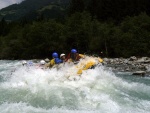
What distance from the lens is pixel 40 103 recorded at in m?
11.3

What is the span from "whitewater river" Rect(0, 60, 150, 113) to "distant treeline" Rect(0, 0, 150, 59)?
28448 millimetres

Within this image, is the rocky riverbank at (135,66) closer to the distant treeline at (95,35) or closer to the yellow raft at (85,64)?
the yellow raft at (85,64)

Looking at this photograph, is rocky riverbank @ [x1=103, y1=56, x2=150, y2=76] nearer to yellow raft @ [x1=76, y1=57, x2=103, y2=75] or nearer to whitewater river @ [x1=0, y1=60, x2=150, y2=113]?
whitewater river @ [x1=0, y1=60, x2=150, y2=113]

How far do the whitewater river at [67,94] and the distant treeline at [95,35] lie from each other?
1120 inches

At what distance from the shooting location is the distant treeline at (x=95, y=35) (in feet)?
148

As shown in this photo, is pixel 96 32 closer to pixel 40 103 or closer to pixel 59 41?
pixel 59 41

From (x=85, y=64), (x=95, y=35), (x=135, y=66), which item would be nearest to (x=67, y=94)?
(x=85, y=64)

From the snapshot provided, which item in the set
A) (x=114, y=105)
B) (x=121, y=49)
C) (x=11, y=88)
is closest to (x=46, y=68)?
(x=11, y=88)

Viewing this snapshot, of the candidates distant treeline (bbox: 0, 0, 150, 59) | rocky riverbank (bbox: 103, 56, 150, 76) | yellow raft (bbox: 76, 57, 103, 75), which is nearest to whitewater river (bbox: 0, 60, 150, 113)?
yellow raft (bbox: 76, 57, 103, 75)

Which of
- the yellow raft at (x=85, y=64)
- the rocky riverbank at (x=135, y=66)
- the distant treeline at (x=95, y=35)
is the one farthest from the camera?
the distant treeline at (x=95, y=35)

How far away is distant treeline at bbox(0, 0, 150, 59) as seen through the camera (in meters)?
45.0

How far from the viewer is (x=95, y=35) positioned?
2073 inches

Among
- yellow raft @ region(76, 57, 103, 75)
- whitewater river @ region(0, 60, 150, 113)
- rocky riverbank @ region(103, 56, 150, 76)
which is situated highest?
yellow raft @ region(76, 57, 103, 75)

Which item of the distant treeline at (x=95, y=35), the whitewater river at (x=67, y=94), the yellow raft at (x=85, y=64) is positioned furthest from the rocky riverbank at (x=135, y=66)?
the distant treeline at (x=95, y=35)
